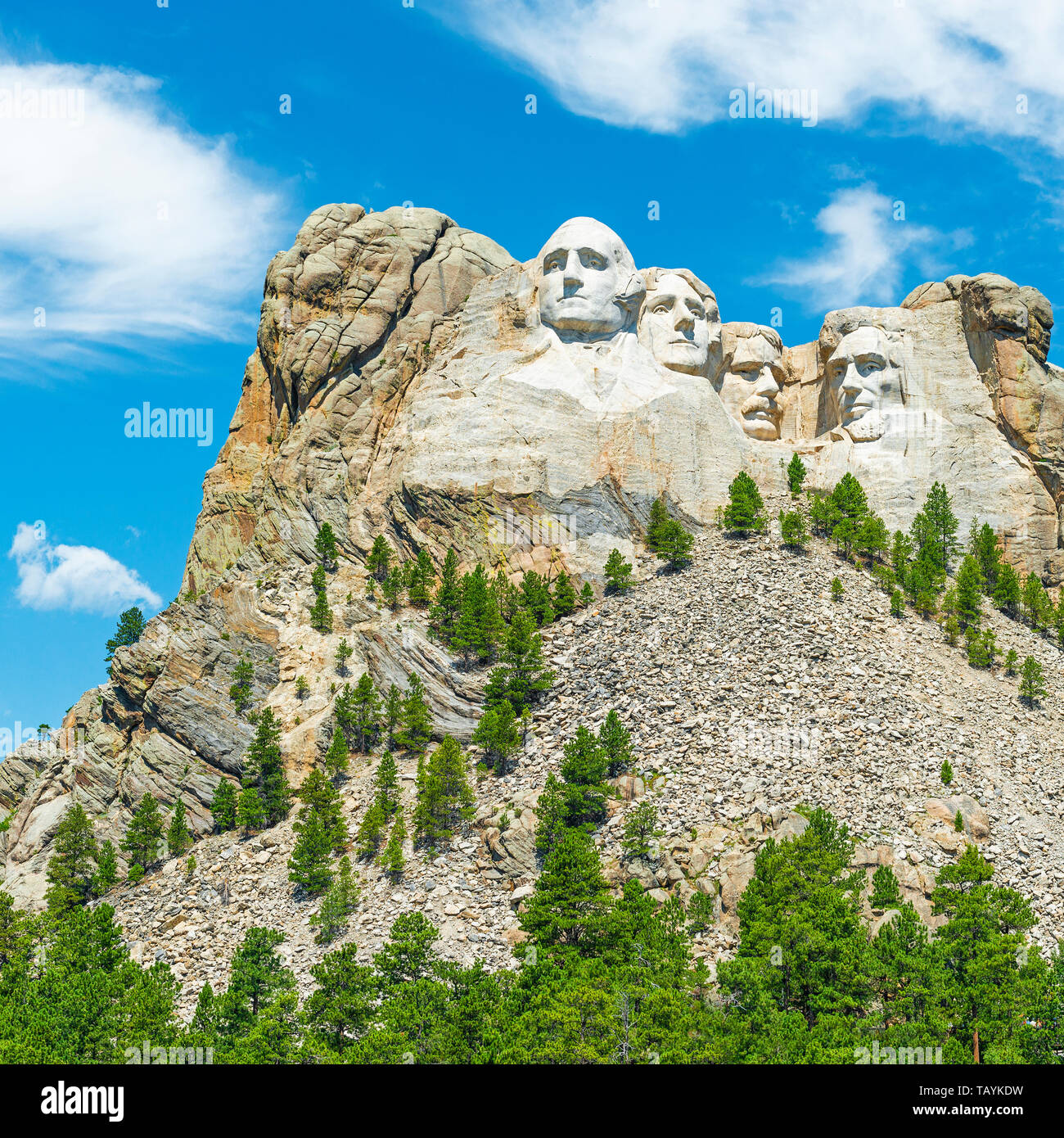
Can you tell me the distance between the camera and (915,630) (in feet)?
208

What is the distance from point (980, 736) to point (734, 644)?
34.1ft

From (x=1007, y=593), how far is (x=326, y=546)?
31958 mm

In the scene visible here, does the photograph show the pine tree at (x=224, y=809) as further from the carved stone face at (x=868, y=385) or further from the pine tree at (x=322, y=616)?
the carved stone face at (x=868, y=385)

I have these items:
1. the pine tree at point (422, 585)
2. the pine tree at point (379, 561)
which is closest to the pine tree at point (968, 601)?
the pine tree at point (422, 585)

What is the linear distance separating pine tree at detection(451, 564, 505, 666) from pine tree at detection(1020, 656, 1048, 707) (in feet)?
72.0

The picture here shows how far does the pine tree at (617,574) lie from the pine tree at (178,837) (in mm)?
21486

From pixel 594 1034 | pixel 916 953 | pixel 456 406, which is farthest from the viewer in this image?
pixel 456 406

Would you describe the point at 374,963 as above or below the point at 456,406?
below

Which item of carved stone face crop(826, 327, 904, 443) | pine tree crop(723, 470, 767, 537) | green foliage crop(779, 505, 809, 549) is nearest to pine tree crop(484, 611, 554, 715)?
pine tree crop(723, 470, 767, 537)

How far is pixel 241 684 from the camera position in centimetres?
6309

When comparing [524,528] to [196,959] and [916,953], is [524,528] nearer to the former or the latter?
[196,959]

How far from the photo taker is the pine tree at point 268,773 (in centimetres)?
5816

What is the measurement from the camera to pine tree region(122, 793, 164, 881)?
188 ft

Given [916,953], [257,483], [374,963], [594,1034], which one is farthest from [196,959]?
[257,483]
